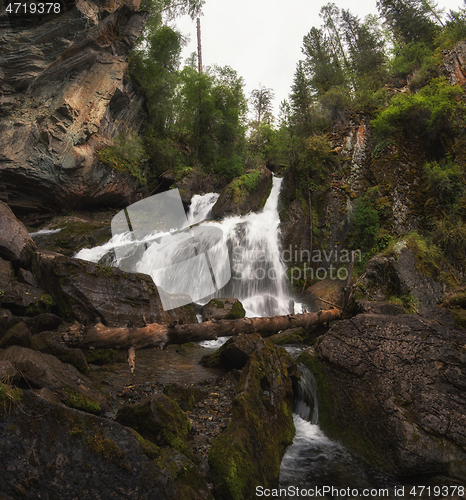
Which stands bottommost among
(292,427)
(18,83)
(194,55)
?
(292,427)

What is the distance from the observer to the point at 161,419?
2938 mm

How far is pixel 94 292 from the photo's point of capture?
6051 mm

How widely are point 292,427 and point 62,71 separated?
17.0 m

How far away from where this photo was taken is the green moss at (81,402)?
10.2 feet

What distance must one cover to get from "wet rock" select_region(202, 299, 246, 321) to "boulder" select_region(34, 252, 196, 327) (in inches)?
67.6

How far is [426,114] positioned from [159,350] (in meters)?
16.3

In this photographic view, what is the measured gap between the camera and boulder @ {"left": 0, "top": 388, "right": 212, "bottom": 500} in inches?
80.9

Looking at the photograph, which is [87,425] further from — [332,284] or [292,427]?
[332,284]

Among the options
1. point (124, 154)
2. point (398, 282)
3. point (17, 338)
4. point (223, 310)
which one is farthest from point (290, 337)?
point (124, 154)

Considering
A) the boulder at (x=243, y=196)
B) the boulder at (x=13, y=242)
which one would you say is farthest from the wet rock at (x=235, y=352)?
the boulder at (x=243, y=196)

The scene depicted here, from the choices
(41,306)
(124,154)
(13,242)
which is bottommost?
(41,306)

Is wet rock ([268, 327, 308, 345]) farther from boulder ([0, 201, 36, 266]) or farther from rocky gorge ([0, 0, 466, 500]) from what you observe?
boulder ([0, 201, 36, 266])

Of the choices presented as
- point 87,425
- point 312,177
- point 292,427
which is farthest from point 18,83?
point 292,427

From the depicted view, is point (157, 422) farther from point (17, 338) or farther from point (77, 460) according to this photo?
point (17, 338)
